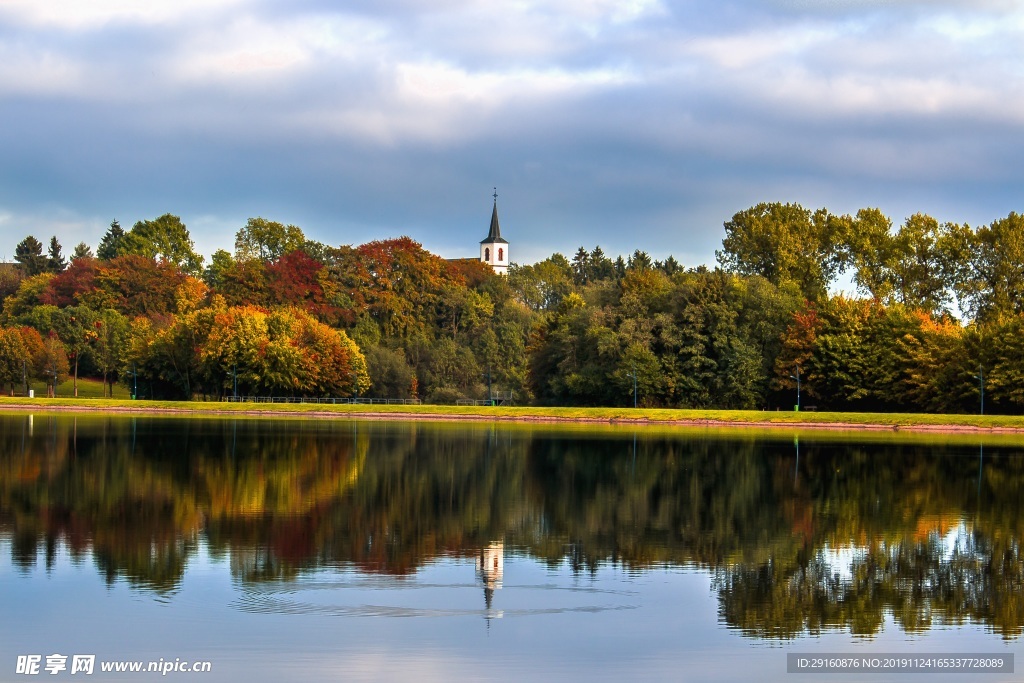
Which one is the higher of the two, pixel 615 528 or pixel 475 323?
pixel 475 323

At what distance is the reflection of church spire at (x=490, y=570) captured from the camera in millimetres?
18105

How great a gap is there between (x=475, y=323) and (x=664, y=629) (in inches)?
4388

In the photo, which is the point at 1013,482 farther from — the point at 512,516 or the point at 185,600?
the point at 185,600

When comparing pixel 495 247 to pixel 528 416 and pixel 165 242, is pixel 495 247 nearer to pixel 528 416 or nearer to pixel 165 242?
pixel 165 242

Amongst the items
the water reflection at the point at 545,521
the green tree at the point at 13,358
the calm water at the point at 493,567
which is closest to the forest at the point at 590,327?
the green tree at the point at 13,358

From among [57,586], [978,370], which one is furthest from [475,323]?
[57,586]

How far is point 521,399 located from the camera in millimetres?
104438

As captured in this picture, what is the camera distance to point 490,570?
2077cm

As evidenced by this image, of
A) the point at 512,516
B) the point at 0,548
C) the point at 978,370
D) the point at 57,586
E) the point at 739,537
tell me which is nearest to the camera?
the point at 57,586

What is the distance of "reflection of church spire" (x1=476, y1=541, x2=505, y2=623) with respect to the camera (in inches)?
713

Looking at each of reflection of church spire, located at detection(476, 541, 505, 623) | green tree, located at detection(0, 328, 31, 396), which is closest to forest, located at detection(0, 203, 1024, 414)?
green tree, located at detection(0, 328, 31, 396)

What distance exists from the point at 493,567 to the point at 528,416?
66.6 m

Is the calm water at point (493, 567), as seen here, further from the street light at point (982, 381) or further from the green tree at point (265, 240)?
the green tree at point (265, 240)

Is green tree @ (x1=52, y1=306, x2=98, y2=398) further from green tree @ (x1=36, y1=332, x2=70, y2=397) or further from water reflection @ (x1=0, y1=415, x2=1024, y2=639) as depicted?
water reflection @ (x1=0, y1=415, x2=1024, y2=639)
